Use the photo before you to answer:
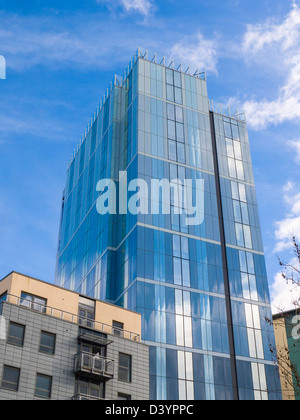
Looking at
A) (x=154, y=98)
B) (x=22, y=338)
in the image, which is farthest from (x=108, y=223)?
(x=22, y=338)

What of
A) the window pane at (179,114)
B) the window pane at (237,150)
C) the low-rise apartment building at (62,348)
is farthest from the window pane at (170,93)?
the low-rise apartment building at (62,348)

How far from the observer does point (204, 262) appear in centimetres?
8319

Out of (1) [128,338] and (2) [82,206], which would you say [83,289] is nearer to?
(2) [82,206]

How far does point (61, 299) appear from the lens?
5334 cm

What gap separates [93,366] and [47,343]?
4.62m

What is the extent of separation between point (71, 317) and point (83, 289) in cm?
3995

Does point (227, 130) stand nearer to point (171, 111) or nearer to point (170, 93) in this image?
point (171, 111)

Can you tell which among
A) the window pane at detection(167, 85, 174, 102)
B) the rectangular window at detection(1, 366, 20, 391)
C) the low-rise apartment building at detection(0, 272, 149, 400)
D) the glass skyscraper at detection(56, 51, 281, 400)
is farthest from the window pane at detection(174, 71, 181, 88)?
the rectangular window at detection(1, 366, 20, 391)

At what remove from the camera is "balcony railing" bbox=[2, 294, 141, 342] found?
49375 mm

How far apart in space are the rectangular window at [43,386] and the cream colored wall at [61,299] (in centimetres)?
637

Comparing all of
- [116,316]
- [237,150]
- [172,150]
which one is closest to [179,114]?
[172,150]

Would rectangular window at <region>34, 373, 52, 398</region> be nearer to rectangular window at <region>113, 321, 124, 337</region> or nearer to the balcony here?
the balcony

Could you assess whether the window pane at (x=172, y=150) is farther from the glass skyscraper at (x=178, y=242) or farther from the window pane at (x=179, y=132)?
the window pane at (x=179, y=132)

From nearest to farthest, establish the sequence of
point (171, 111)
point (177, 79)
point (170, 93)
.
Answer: point (171, 111), point (170, 93), point (177, 79)
